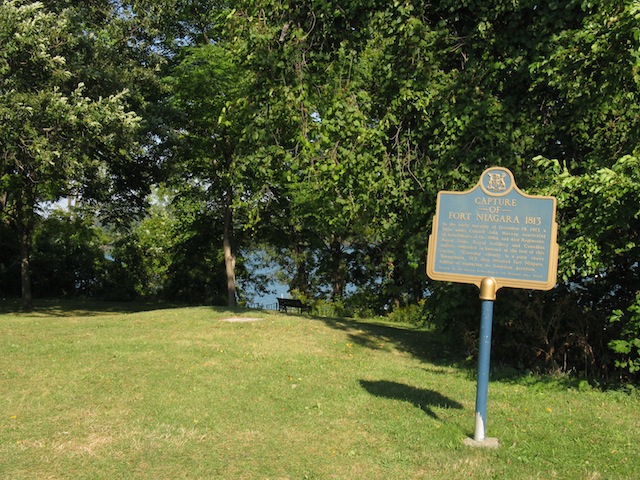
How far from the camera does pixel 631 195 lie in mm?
6820

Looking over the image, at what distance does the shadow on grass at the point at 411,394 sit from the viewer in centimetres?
693

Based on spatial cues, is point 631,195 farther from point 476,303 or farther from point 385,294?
point 385,294

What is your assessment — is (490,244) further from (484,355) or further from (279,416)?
(279,416)

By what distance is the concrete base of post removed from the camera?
5512 mm

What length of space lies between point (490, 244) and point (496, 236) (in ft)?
0.30

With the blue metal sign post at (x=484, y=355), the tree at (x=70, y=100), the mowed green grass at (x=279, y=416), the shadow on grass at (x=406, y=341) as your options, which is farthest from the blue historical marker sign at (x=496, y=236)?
the tree at (x=70, y=100)

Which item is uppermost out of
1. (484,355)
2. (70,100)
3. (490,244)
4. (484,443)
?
(70,100)

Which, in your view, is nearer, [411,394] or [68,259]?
[411,394]

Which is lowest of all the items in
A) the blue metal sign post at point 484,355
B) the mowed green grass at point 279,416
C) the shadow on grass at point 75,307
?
the shadow on grass at point 75,307

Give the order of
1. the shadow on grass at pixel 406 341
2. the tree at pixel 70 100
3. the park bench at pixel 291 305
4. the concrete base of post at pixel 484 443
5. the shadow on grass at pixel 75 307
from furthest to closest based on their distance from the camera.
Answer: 1. the park bench at pixel 291 305
2. the shadow on grass at pixel 75 307
3. the tree at pixel 70 100
4. the shadow on grass at pixel 406 341
5. the concrete base of post at pixel 484 443

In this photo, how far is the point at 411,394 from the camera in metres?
7.41

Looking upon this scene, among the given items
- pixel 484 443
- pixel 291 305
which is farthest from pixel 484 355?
pixel 291 305

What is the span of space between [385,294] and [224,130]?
855 cm

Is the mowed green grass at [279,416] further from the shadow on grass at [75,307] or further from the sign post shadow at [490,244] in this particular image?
the shadow on grass at [75,307]
